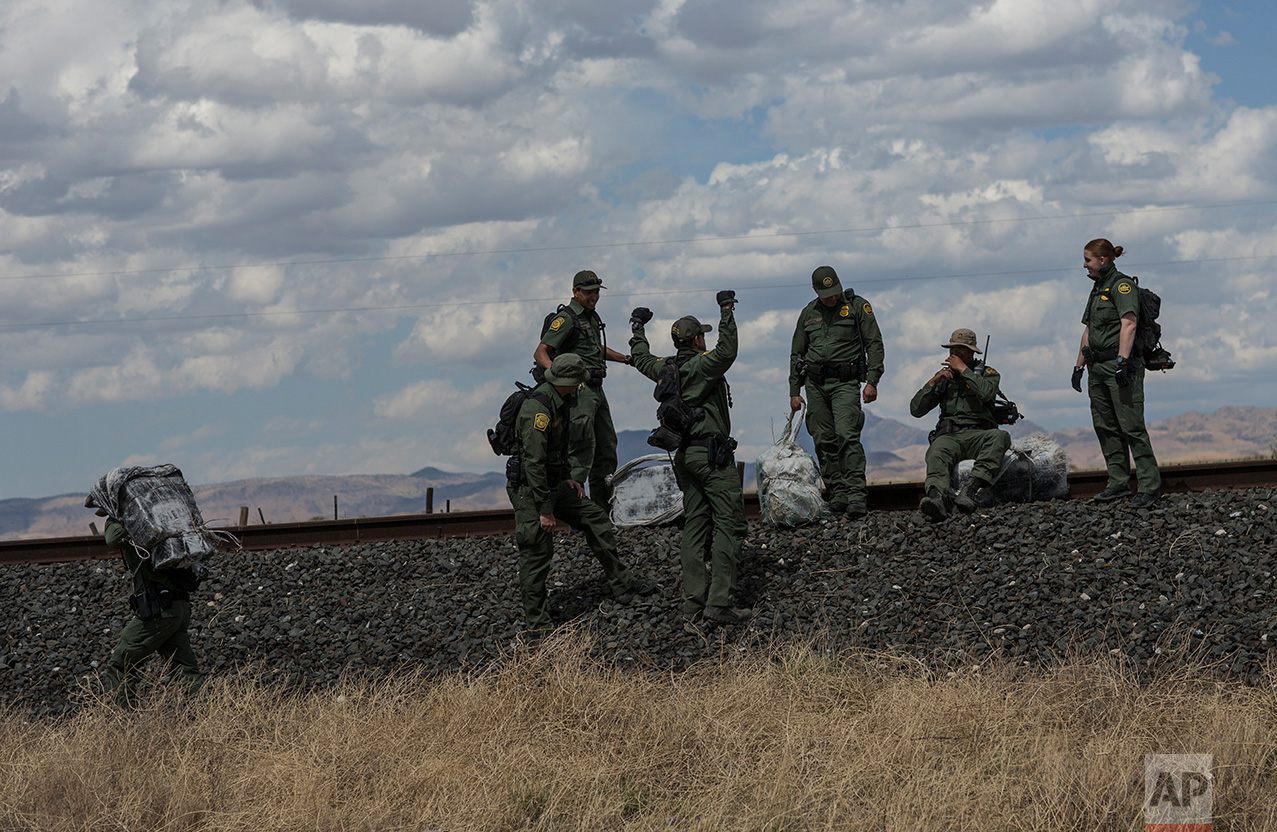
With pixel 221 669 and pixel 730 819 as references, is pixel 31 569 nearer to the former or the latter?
pixel 221 669

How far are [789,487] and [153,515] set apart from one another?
543cm

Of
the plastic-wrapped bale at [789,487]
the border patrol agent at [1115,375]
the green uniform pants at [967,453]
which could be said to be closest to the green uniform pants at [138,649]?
the plastic-wrapped bale at [789,487]

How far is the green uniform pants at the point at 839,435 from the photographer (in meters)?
10.4

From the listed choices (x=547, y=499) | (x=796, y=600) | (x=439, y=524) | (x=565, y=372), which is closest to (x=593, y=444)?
(x=547, y=499)

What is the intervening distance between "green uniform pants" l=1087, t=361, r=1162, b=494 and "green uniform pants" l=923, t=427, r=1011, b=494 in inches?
33.5

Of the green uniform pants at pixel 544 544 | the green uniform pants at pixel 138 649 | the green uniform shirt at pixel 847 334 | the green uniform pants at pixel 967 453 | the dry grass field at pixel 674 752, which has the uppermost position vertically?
the green uniform shirt at pixel 847 334

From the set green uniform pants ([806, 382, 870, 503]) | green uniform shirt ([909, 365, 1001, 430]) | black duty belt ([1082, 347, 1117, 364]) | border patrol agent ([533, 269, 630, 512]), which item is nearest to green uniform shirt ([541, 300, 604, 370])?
border patrol agent ([533, 269, 630, 512])

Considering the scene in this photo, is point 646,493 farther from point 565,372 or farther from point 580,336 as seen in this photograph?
point 565,372

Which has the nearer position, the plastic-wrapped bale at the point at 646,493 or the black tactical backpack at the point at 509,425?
the black tactical backpack at the point at 509,425

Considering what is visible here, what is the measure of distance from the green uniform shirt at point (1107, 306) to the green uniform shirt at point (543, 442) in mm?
4948

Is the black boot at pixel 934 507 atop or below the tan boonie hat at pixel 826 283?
below

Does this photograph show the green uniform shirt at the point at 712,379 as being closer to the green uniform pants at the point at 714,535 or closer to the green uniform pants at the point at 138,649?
the green uniform pants at the point at 714,535

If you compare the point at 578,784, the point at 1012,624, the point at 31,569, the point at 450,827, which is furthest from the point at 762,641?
the point at 31,569

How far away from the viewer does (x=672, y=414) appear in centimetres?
828
